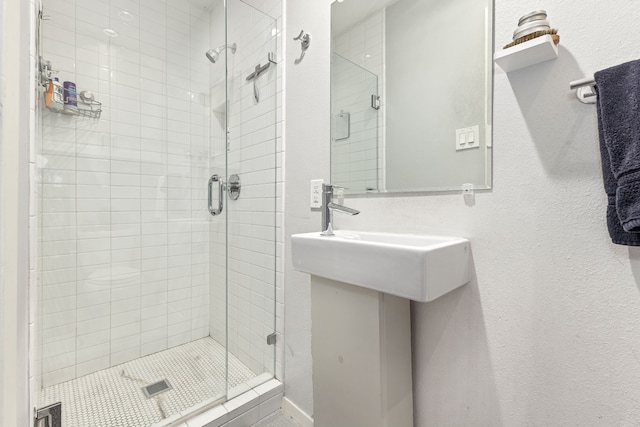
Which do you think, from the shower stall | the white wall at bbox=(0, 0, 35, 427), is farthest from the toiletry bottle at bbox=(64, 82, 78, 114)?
the white wall at bbox=(0, 0, 35, 427)

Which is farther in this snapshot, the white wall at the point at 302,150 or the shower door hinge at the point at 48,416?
the white wall at the point at 302,150

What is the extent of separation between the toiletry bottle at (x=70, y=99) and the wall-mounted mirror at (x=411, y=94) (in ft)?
5.11

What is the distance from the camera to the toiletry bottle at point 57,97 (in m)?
1.59

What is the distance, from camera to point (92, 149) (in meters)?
1.77

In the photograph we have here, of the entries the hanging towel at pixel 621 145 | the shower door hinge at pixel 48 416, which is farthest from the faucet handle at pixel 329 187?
the shower door hinge at pixel 48 416

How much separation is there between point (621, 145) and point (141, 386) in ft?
7.42

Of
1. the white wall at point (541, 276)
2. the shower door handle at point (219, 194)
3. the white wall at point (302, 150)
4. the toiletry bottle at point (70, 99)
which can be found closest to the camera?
the white wall at point (541, 276)

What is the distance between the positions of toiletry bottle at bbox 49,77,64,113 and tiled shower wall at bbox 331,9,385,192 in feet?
5.15

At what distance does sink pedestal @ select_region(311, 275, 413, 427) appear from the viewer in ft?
2.96

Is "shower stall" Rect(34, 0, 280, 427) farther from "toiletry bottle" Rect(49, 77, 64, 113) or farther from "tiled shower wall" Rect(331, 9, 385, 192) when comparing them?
"tiled shower wall" Rect(331, 9, 385, 192)

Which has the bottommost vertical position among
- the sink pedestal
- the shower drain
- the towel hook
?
the shower drain

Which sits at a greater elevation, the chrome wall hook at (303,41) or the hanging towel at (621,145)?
the chrome wall hook at (303,41)

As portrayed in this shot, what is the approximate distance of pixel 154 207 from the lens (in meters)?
2.00

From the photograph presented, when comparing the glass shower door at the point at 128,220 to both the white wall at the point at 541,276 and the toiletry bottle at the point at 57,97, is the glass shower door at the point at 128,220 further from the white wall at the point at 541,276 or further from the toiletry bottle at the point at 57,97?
the white wall at the point at 541,276
